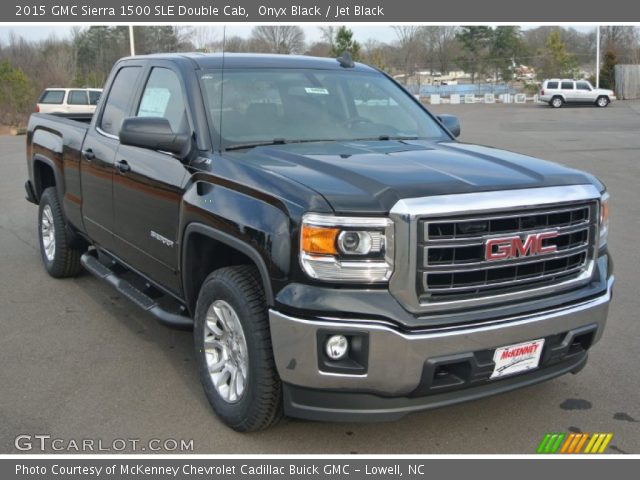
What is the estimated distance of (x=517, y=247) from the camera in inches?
129

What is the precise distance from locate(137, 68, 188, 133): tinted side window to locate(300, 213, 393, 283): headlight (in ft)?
4.97

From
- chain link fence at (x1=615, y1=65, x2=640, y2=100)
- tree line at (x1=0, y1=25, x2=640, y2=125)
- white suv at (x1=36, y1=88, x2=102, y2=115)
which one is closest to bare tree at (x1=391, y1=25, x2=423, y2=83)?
tree line at (x1=0, y1=25, x2=640, y2=125)

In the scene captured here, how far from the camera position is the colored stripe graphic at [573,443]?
3.55 metres

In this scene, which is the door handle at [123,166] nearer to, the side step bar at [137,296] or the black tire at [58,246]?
the side step bar at [137,296]

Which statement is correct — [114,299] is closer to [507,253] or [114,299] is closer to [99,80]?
[507,253]

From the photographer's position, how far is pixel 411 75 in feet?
239

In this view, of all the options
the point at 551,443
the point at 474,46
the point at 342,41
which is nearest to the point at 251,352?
the point at 551,443

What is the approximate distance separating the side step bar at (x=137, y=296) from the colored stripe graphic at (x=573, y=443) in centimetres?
206

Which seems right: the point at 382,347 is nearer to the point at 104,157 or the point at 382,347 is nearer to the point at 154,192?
the point at 154,192

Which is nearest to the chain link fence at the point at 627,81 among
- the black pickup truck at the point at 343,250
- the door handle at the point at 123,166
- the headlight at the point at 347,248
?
the black pickup truck at the point at 343,250

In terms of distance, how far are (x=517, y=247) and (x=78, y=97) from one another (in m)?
25.8

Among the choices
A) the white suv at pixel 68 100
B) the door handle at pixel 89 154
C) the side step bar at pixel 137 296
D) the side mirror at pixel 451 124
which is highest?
the white suv at pixel 68 100

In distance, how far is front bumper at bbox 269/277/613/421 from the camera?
3035 millimetres

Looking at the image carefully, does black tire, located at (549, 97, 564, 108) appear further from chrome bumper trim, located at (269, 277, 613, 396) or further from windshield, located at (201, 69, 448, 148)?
chrome bumper trim, located at (269, 277, 613, 396)
